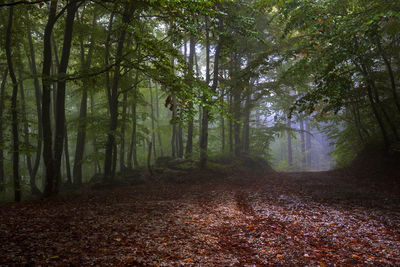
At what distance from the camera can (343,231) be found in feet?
16.6

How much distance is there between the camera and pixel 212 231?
199 inches

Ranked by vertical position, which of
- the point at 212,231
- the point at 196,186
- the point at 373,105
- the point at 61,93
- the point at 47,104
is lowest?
the point at 212,231

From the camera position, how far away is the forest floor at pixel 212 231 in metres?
3.64

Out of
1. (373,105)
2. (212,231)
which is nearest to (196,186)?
(212,231)

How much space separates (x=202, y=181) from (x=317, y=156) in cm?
3376

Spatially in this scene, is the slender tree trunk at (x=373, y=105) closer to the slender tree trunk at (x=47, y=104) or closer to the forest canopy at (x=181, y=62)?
the forest canopy at (x=181, y=62)

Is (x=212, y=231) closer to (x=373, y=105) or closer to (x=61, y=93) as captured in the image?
(x=61, y=93)

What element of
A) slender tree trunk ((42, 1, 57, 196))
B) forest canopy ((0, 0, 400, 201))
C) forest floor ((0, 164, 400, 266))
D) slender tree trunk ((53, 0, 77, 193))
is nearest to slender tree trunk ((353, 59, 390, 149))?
forest canopy ((0, 0, 400, 201))

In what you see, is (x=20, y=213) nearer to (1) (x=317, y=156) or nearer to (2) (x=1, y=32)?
(2) (x=1, y=32)

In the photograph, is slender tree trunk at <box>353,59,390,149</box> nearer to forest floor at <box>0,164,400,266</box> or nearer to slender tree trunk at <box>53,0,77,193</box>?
forest floor at <box>0,164,400,266</box>

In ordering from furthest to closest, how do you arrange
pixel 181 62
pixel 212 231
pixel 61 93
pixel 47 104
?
pixel 61 93 → pixel 47 104 → pixel 181 62 → pixel 212 231

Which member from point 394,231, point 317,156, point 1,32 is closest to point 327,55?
point 394,231

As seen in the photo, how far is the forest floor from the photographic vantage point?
11.9ft

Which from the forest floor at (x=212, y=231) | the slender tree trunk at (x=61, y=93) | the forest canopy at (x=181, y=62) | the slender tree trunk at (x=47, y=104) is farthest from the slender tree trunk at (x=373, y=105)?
the slender tree trunk at (x=47, y=104)
